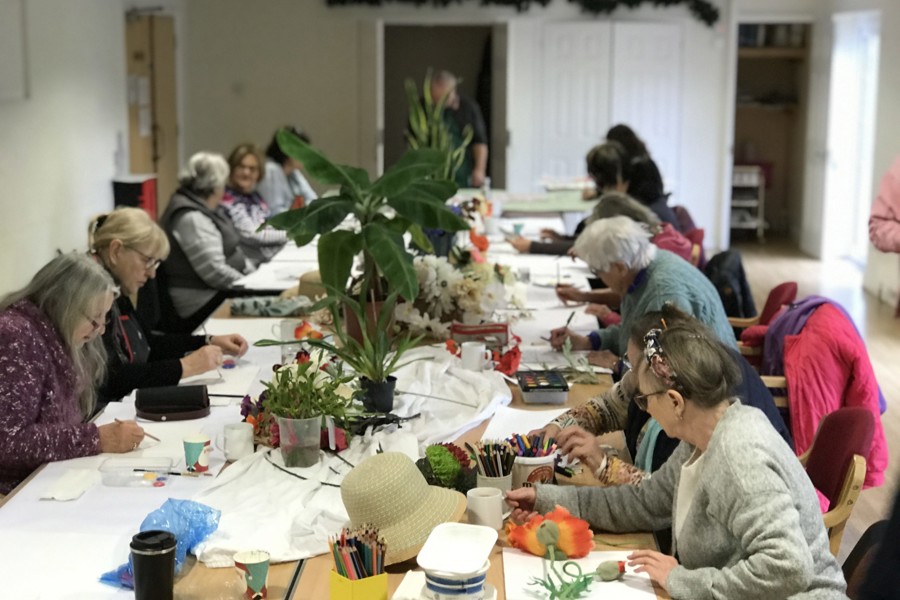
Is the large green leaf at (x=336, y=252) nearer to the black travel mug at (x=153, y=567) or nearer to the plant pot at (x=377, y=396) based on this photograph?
the plant pot at (x=377, y=396)

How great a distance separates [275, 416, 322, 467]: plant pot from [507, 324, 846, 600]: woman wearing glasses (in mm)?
622

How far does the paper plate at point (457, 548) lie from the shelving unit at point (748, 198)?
10.9 metres

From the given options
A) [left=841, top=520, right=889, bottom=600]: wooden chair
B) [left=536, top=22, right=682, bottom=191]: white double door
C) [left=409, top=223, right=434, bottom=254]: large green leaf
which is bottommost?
[left=841, top=520, right=889, bottom=600]: wooden chair

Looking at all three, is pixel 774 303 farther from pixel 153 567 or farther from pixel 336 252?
pixel 153 567

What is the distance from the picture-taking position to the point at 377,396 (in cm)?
330

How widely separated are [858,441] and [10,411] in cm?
218

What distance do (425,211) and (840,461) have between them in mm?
1528

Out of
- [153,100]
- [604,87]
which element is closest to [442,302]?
[153,100]

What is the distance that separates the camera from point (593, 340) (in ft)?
14.2

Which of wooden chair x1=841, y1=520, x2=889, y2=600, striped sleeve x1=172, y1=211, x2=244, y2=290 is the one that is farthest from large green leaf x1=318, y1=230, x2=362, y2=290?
striped sleeve x1=172, y1=211, x2=244, y2=290

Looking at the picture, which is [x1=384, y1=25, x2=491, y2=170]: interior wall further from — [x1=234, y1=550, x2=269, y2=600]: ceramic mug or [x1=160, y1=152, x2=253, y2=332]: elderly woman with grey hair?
[x1=234, y1=550, x2=269, y2=600]: ceramic mug

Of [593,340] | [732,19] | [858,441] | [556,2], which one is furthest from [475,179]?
[858,441]

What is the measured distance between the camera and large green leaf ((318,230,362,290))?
12.3 ft

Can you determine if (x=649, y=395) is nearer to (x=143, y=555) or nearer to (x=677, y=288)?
(x=143, y=555)
